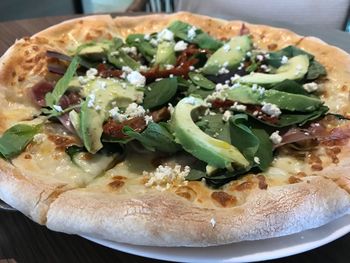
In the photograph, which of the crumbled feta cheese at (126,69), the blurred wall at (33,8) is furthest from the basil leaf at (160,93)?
the blurred wall at (33,8)

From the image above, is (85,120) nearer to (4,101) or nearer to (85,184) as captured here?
(85,184)

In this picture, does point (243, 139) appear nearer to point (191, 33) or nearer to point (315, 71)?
point (315, 71)

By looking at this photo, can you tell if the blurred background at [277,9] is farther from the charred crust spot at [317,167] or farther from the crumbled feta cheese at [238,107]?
the charred crust spot at [317,167]

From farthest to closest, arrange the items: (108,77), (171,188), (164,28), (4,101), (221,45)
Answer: (164,28)
(221,45)
(108,77)
(4,101)
(171,188)

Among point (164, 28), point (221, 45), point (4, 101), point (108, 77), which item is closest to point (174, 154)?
point (108, 77)

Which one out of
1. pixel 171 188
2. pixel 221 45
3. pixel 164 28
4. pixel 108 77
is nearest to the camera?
pixel 171 188

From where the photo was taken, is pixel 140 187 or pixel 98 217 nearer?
pixel 98 217

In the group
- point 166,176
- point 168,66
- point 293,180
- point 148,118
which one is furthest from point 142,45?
point 293,180
